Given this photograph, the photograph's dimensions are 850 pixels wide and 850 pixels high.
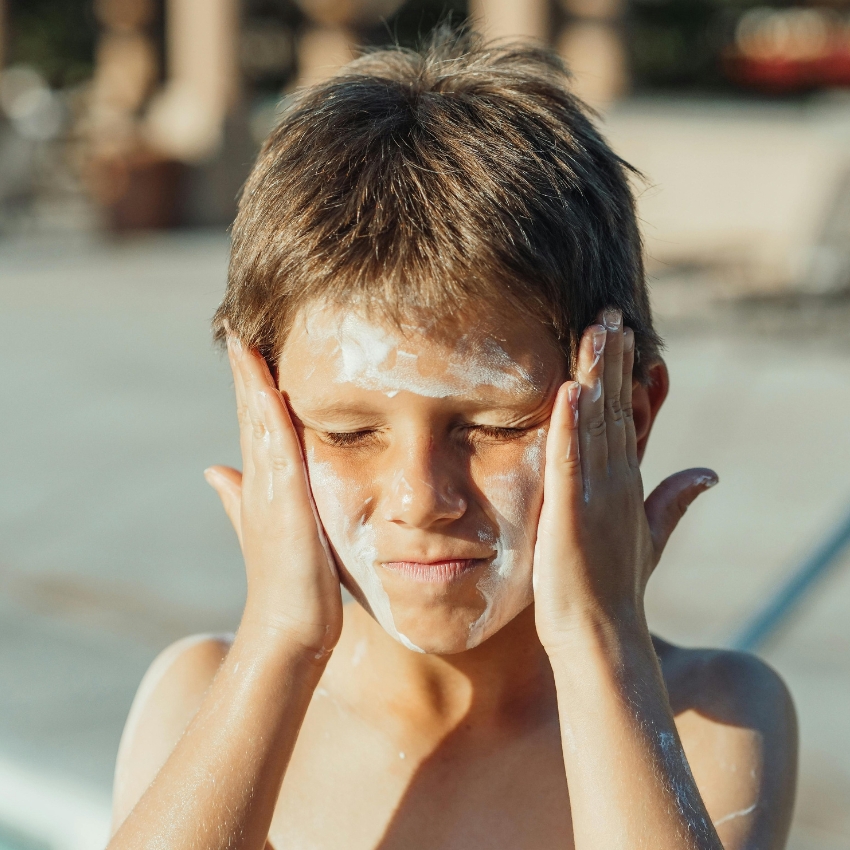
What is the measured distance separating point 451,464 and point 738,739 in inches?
Answer: 22.2

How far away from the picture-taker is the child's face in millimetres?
1329

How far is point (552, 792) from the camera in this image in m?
1.53

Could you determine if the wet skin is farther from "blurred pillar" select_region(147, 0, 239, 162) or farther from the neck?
"blurred pillar" select_region(147, 0, 239, 162)

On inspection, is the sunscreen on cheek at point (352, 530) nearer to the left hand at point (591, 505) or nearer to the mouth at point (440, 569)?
the mouth at point (440, 569)

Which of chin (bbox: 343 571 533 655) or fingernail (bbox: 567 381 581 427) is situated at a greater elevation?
fingernail (bbox: 567 381 581 427)

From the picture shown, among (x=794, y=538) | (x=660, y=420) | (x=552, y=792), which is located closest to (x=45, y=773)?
(x=552, y=792)

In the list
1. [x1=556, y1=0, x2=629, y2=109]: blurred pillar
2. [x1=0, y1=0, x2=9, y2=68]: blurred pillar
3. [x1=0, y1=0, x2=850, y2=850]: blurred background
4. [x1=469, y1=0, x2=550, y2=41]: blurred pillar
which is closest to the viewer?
[x1=0, y1=0, x2=850, y2=850]: blurred background

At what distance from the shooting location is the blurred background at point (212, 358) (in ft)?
11.3

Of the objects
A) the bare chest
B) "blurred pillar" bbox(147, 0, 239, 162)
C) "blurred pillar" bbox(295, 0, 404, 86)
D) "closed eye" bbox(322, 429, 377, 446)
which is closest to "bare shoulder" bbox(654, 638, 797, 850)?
the bare chest

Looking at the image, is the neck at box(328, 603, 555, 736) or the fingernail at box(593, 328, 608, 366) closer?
the fingernail at box(593, 328, 608, 366)

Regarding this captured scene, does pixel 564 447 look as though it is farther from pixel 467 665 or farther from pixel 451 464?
pixel 467 665

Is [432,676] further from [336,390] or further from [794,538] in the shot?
[794,538]

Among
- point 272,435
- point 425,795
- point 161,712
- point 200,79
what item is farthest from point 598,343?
point 200,79

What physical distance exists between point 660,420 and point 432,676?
4.88m
